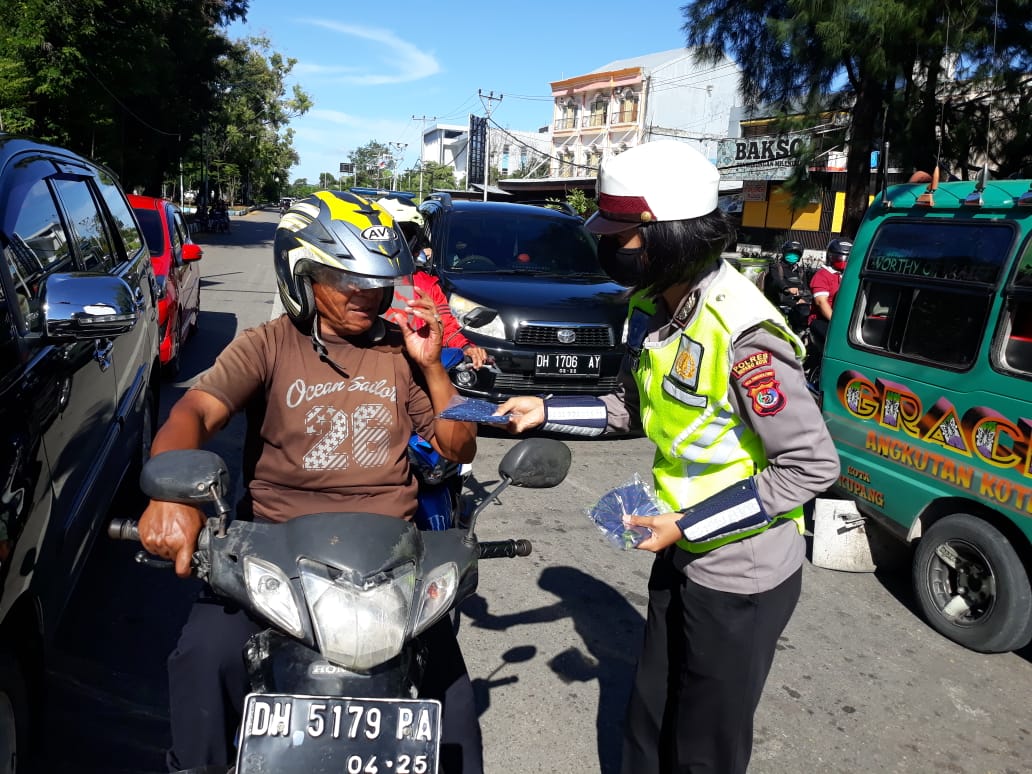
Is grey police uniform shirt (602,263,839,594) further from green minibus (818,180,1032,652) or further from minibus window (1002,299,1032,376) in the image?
minibus window (1002,299,1032,376)

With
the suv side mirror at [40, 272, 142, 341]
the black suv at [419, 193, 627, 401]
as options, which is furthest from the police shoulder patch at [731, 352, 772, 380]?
the black suv at [419, 193, 627, 401]

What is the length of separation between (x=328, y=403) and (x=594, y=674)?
2005 millimetres

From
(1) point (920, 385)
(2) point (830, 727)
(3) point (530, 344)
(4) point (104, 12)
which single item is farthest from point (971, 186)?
(4) point (104, 12)

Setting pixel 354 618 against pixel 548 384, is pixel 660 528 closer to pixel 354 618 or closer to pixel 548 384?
pixel 354 618

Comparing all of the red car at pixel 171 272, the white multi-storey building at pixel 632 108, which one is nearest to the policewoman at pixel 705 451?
the red car at pixel 171 272

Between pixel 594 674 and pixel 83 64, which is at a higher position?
pixel 83 64

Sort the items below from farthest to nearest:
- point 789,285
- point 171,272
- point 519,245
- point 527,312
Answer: point 789,285 < point 519,245 < point 171,272 < point 527,312

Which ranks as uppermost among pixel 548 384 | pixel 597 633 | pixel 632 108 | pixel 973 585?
pixel 632 108

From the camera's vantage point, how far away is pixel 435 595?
1797mm

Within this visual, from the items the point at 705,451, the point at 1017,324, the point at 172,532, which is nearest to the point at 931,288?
the point at 1017,324

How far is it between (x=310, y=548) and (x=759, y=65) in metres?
12.7

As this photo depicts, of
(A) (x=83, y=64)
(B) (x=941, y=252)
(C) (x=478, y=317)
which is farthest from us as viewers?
(A) (x=83, y=64)

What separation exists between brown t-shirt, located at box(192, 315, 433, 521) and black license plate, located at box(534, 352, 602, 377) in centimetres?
475

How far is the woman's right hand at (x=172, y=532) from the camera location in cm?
183
